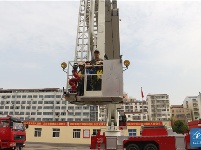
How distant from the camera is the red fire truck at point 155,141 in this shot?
34.3 feet

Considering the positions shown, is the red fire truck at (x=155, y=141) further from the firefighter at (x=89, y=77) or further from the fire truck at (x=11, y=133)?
the fire truck at (x=11, y=133)

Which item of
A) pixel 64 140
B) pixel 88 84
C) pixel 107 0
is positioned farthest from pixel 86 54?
pixel 64 140

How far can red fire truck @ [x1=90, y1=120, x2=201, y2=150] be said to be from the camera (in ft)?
34.3

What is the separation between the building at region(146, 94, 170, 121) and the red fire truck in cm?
10942

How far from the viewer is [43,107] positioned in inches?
4365

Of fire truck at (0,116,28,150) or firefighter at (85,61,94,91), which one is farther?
fire truck at (0,116,28,150)

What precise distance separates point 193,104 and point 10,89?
328 ft

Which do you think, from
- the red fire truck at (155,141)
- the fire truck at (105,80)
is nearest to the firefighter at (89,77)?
the fire truck at (105,80)

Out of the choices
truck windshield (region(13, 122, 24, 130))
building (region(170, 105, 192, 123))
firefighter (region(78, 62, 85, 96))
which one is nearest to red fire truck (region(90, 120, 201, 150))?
firefighter (region(78, 62, 85, 96))

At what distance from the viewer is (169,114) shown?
376 ft

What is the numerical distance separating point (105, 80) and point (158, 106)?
382 ft

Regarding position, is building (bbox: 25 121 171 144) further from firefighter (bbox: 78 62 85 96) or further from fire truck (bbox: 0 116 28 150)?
firefighter (bbox: 78 62 85 96)

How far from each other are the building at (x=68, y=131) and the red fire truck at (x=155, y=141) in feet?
82.7

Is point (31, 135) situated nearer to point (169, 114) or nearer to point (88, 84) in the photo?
point (88, 84)
